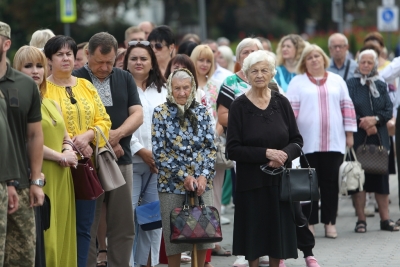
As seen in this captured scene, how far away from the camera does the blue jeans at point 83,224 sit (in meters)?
7.62

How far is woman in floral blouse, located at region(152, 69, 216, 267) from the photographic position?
800cm

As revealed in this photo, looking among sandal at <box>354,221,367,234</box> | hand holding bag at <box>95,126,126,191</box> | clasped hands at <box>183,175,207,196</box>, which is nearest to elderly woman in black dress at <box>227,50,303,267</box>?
clasped hands at <box>183,175,207,196</box>

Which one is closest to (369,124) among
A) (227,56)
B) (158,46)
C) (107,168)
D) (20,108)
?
(158,46)

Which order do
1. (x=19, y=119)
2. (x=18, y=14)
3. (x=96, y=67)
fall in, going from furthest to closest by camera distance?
(x=18, y=14) < (x=96, y=67) < (x=19, y=119)

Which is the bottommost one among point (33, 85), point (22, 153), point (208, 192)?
point (208, 192)

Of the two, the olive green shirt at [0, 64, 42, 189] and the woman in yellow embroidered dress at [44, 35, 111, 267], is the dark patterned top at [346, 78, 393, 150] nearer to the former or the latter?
the woman in yellow embroidered dress at [44, 35, 111, 267]

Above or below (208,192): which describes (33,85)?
above

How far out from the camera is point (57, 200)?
284 inches

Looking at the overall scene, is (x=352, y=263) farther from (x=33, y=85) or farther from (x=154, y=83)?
(x=33, y=85)

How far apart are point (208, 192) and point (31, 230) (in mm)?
2166

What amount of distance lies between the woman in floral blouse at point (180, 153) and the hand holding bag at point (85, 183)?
0.78 m

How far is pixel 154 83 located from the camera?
8.98 m

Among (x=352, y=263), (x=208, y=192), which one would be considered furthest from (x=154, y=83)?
(x=352, y=263)

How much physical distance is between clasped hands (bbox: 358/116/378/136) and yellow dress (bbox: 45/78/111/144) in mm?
4405
